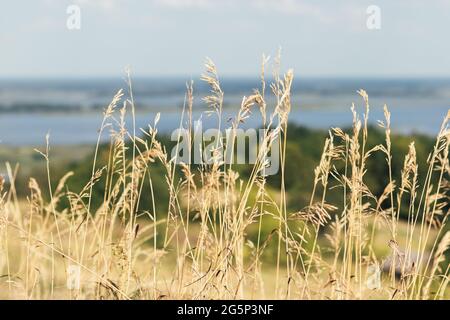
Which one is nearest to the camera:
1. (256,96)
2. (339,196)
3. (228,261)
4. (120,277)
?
(256,96)

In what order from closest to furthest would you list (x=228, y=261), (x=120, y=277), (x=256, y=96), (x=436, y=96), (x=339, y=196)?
(x=256, y=96)
(x=228, y=261)
(x=120, y=277)
(x=339, y=196)
(x=436, y=96)

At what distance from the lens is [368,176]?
26.1ft

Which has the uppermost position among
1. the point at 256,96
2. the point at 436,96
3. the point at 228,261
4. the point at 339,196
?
the point at 256,96

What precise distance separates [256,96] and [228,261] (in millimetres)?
590

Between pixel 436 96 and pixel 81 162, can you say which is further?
pixel 436 96

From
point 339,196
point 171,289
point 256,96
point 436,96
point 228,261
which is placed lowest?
point 436,96

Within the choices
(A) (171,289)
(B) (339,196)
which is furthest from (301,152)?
(A) (171,289)
